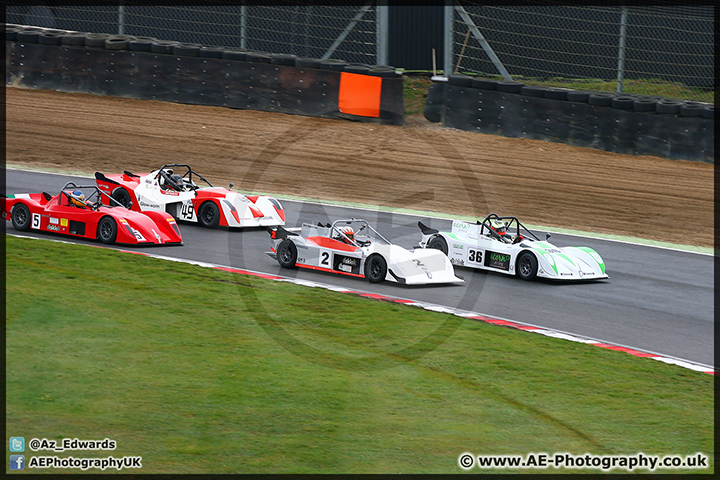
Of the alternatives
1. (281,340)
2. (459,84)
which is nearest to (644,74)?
(459,84)

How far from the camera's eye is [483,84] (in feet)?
66.5

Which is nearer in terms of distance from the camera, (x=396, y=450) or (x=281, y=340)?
(x=396, y=450)

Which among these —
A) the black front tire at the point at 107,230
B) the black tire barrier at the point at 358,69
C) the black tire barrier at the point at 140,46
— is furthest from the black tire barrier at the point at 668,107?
the black tire barrier at the point at 140,46

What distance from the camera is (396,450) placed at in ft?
21.5

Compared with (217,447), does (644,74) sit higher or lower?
higher

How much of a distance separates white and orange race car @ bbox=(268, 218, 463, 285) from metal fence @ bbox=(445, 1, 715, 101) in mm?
10363

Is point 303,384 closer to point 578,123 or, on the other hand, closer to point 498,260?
point 498,260

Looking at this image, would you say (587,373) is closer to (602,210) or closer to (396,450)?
(396,450)

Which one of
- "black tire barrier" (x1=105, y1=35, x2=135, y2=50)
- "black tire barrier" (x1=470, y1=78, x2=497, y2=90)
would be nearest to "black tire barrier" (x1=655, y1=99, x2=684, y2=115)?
"black tire barrier" (x1=470, y1=78, x2=497, y2=90)

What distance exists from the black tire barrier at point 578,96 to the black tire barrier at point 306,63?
19.3 ft

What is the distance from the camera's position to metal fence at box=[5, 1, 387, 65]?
22.3m

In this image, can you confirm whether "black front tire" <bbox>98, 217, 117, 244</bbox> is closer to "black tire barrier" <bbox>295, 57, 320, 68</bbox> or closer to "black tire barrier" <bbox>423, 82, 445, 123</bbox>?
"black tire barrier" <bbox>295, 57, 320, 68</bbox>

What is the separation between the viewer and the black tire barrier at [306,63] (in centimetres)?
2072

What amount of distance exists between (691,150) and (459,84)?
5.41m
